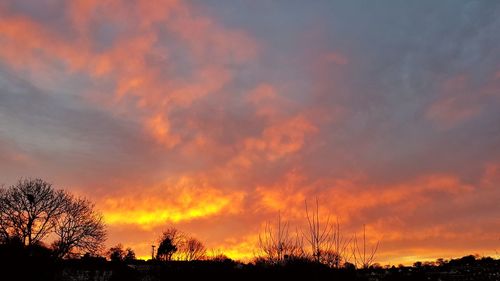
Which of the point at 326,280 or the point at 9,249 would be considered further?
the point at 9,249

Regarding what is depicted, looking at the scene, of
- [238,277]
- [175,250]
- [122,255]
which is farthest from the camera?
[122,255]

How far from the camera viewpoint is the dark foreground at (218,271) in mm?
21594

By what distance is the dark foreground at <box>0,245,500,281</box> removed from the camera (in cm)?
2159

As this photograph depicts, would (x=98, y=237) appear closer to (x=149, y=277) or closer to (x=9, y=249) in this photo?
(x=149, y=277)

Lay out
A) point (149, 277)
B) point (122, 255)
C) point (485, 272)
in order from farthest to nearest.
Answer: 1. point (122, 255)
2. point (149, 277)
3. point (485, 272)

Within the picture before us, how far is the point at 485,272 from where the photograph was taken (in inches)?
1847

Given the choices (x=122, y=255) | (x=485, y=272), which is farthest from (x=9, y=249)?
(x=122, y=255)

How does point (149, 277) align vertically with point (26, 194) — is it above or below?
below

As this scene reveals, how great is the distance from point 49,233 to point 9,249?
2597 cm

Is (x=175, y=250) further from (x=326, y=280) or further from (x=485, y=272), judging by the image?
(x=326, y=280)

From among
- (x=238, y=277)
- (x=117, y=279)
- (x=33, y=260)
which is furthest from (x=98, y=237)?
(x=238, y=277)

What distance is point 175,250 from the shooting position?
308ft

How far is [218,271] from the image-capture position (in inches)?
1191

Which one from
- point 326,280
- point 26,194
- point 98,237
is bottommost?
point 326,280
